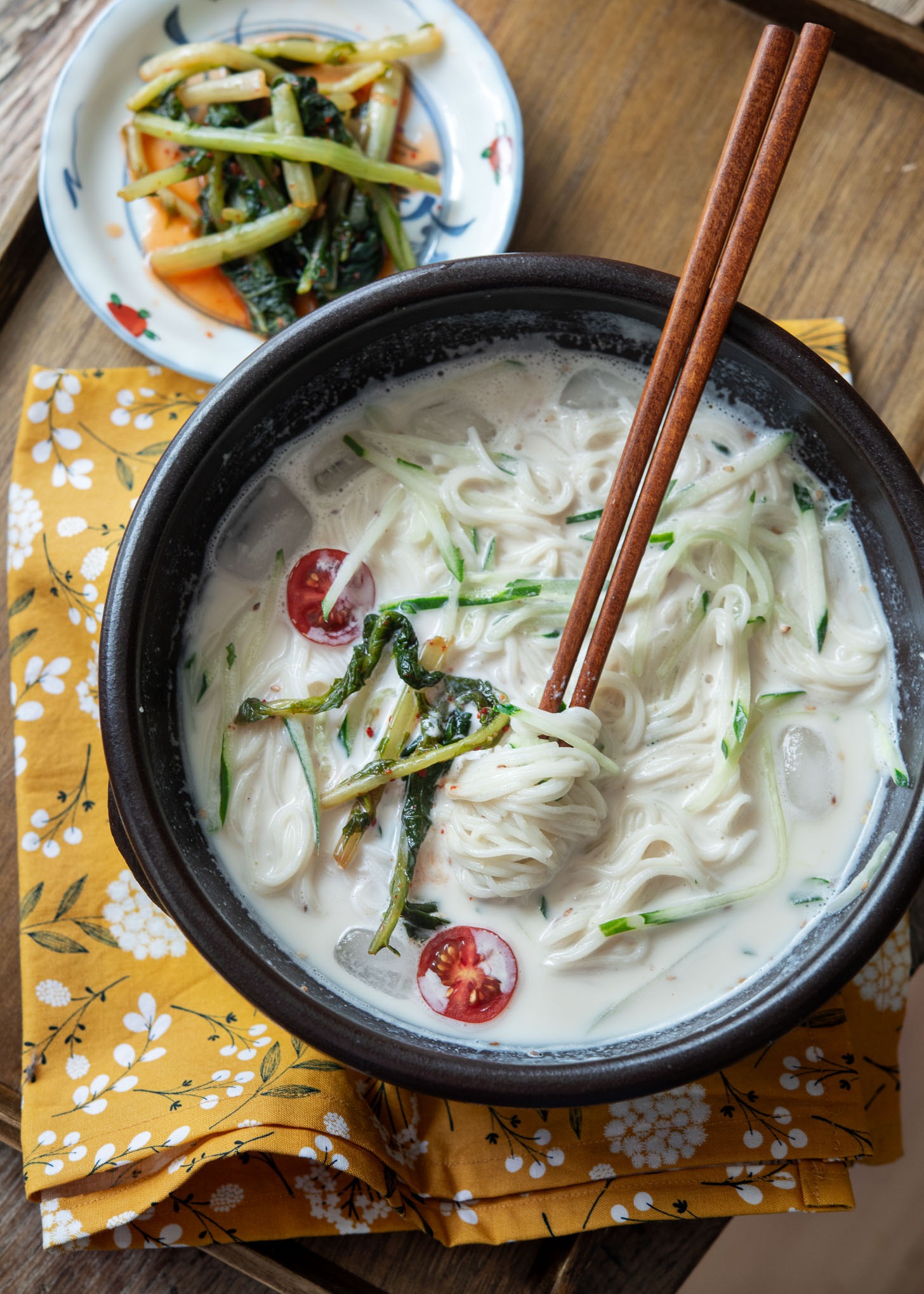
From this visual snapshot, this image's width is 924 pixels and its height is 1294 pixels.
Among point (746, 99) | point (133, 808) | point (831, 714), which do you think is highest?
point (746, 99)

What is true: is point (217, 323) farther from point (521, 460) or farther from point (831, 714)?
point (831, 714)

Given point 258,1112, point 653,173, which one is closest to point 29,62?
point 653,173

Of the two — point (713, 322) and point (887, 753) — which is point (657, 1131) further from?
point (713, 322)

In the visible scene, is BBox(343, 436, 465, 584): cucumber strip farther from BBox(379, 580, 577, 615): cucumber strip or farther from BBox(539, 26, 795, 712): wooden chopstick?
BBox(539, 26, 795, 712): wooden chopstick

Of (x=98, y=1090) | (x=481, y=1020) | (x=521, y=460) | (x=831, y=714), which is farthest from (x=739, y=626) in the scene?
(x=98, y=1090)

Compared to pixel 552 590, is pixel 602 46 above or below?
above

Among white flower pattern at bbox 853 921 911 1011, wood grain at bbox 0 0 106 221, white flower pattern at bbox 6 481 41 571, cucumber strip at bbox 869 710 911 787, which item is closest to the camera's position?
cucumber strip at bbox 869 710 911 787

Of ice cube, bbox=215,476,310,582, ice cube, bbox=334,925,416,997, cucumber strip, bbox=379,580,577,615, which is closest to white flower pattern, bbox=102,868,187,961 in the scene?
ice cube, bbox=334,925,416,997
